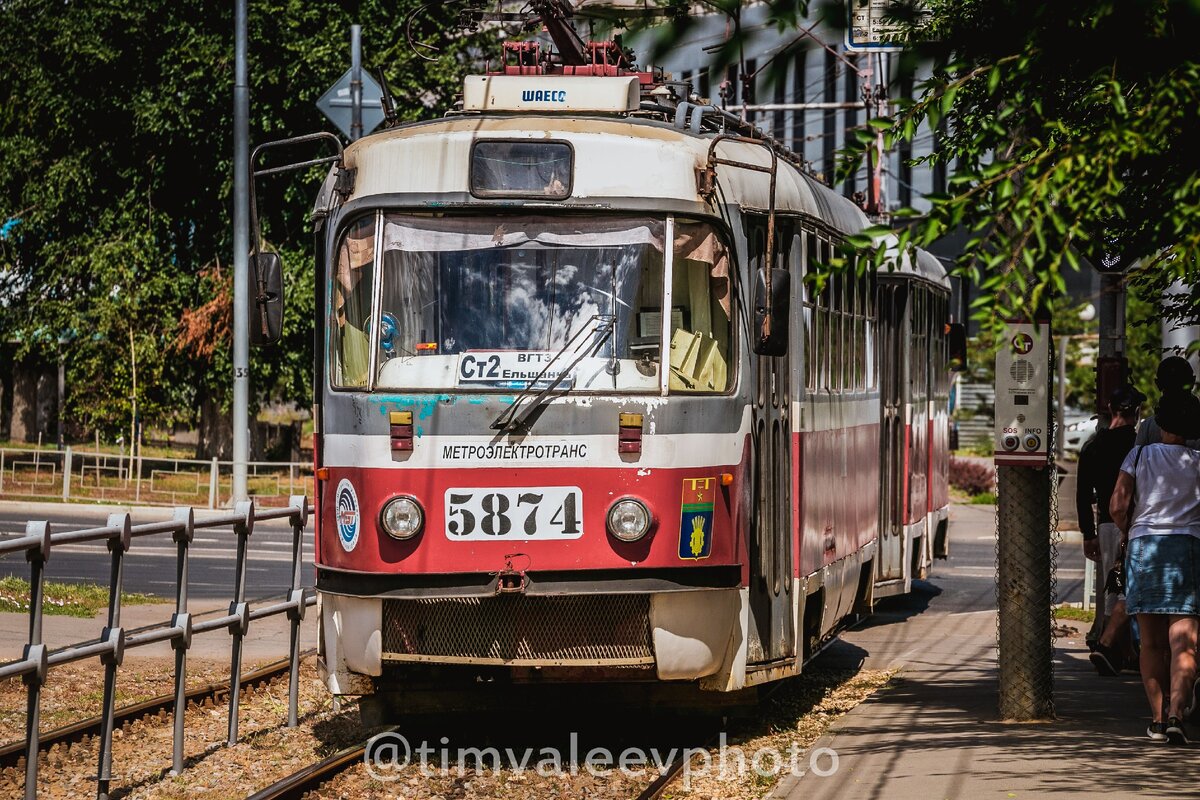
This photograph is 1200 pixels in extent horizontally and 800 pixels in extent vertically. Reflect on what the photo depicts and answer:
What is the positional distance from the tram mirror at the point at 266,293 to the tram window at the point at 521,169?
127cm

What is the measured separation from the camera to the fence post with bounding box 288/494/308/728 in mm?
11203

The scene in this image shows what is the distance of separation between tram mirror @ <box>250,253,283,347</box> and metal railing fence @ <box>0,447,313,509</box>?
795 inches

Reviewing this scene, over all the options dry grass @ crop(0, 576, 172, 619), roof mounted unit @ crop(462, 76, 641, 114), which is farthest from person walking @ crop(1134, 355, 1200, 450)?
dry grass @ crop(0, 576, 172, 619)

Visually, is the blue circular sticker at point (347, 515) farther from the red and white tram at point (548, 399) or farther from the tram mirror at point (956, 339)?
the tram mirror at point (956, 339)

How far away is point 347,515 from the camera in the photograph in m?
9.41

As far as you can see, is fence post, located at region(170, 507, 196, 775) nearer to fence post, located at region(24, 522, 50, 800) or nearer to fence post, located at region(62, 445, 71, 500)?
fence post, located at region(24, 522, 50, 800)

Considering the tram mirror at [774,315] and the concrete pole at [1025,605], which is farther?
the concrete pole at [1025,605]

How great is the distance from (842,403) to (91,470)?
20638 mm

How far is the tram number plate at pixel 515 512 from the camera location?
9.15m

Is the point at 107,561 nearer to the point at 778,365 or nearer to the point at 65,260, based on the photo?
the point at 778,365

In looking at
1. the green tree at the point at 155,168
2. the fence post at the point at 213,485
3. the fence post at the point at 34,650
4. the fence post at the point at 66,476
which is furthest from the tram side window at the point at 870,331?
the green tree at the point at 155,168

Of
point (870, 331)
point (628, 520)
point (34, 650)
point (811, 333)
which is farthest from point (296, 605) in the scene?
point (870, 331)

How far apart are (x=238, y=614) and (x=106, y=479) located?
68.9 feet

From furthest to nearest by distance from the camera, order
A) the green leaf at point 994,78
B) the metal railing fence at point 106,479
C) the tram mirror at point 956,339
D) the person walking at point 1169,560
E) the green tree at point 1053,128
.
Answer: the metal railing fence at point 106,479
the tram mirror at point 956,339
the person walking at point 1169,560
the green tree at point 1053,128
the green leaf at point 994,78
